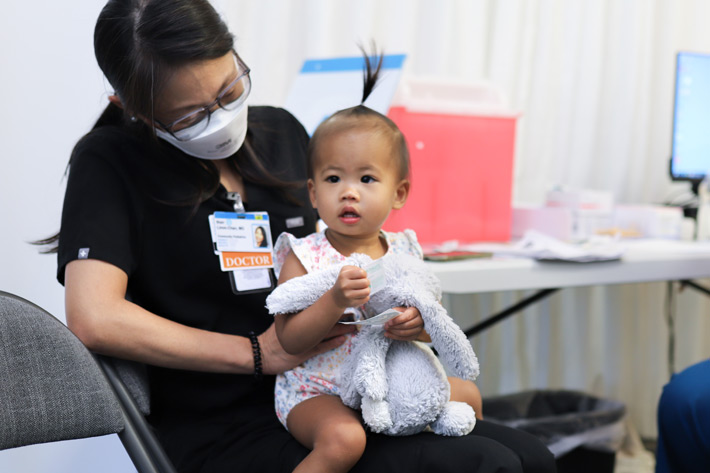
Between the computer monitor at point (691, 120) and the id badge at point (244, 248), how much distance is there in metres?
1.67

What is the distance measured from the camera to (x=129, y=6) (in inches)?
45.6

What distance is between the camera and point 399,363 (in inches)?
42.1

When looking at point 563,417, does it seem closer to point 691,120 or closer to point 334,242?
point 691,120

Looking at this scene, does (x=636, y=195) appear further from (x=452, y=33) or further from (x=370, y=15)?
(x=370, y=15)

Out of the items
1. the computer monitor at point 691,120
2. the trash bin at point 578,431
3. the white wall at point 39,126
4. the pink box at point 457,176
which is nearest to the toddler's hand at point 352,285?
the pink box at point 457,176

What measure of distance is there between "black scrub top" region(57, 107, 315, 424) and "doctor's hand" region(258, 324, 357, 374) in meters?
0.09

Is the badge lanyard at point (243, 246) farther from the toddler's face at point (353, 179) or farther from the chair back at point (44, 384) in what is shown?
the chair back at point (44, 384)

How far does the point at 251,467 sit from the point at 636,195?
7.49ft

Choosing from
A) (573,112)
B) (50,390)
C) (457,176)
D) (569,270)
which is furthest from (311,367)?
(573,112)

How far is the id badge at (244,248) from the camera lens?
1.27 metres

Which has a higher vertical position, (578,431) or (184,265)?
(184,265)

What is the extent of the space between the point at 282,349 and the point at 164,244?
0.27 metres

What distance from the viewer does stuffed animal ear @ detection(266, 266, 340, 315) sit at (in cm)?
106

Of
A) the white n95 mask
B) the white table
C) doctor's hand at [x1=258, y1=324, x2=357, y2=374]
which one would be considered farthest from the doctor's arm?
the white table
